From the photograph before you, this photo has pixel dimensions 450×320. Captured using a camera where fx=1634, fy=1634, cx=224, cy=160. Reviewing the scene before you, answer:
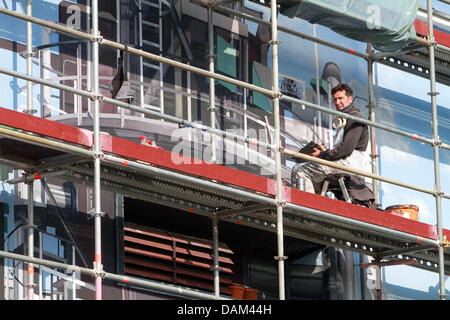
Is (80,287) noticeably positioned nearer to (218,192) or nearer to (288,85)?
(218,192)

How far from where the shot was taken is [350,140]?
1869 cm

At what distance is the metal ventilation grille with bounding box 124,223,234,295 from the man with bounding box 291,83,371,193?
53.0 inches

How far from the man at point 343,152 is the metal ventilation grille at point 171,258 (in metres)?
1.35

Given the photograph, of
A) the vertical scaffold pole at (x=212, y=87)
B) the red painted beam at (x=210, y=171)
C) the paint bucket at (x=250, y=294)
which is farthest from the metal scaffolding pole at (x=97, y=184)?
the paint bucket at (x=250, y=294)

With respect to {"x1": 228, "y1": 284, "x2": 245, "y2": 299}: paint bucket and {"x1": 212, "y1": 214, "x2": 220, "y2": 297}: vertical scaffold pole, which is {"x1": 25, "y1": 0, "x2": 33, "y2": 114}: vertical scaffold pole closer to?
{"x1": 212, "y1": 214, "x2": 220, "y2": 297}: vertical scaffold pole

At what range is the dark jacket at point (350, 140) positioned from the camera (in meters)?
18.6

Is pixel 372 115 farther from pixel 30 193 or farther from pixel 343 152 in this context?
pixel 30 193

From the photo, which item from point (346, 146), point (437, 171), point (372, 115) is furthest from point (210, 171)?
point (372, 115)

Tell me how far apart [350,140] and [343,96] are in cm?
53

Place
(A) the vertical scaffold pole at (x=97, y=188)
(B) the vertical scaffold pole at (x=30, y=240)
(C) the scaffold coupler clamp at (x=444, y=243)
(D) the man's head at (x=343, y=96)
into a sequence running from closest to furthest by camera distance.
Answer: (A) the vertical scaffold pole at (x=97, y=188) < (B) the vertical scaffold pole at (x=30, y=240) < (C) the scaffold coupler clamp at (x=444, y=243) < (D) the man's head at (x=343, y=96)

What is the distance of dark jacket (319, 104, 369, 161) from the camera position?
61.1 feet

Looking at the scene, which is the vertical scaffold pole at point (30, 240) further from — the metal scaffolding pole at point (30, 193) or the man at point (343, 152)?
the man at point (343, 152)

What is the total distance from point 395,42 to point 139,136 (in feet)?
11.1

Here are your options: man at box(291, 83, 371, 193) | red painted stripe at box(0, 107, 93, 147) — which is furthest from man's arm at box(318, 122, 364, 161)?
red painted stripe at box(0, 107, 93, 147)
